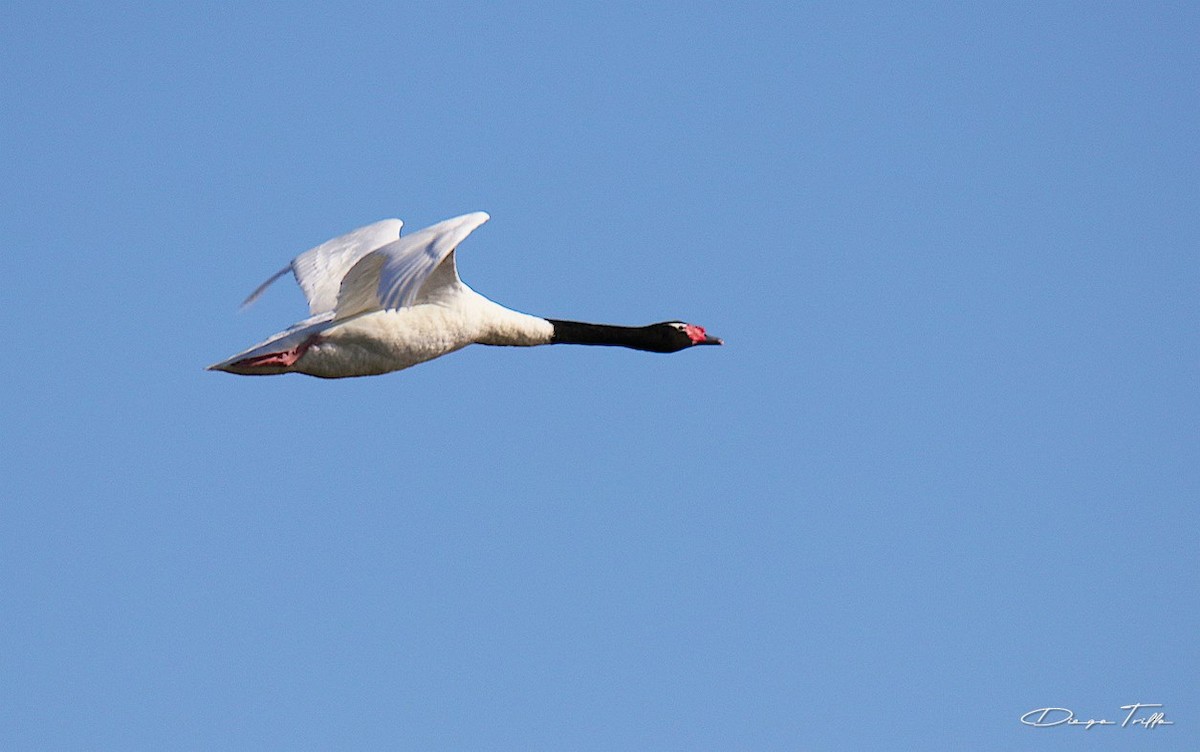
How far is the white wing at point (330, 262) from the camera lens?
16.0m

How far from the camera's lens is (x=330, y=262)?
16.3m

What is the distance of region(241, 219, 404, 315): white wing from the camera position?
16.0 meters

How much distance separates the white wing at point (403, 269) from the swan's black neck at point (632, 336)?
2.04 m

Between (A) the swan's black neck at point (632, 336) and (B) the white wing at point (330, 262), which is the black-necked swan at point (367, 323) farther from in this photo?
(A) the swan's black neck at point (632, 336)

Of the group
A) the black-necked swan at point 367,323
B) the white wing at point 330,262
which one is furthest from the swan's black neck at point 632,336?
the white wing at point 330,262

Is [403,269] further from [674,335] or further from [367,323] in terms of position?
[674,335]

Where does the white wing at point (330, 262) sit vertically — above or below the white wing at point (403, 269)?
above

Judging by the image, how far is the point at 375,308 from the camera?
15.5m

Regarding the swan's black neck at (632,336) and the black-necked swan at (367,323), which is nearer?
the black-necked swan at (367,323)

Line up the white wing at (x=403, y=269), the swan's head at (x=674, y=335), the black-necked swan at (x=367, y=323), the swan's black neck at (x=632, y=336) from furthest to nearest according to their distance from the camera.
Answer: the swan's head at (x=674, y=335) → the swan's black neck at (x=632, y=336) → the black-necked swan at (x=367, y=323) → the white wing at (x=403, y=269)

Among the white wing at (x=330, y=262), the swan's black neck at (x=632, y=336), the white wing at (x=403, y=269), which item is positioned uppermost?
the white wing at (x=330, y=262)

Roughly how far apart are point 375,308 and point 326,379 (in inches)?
29.9

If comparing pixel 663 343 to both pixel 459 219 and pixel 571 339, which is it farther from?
pixel 459 219

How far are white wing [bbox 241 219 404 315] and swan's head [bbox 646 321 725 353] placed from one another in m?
2.99
